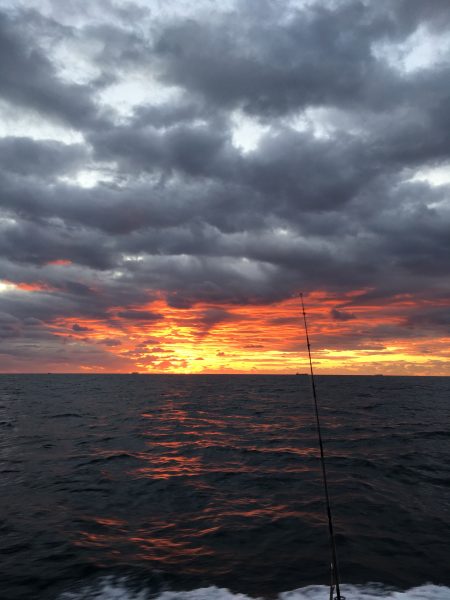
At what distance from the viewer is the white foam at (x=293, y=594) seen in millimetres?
7117

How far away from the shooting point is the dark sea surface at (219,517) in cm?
776

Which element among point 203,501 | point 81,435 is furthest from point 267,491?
point 81,435

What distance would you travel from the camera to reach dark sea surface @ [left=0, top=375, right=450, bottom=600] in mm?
7758

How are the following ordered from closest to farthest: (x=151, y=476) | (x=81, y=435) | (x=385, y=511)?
(x=385, y=511) < (x=151, y=476) < (x=81, y=435)

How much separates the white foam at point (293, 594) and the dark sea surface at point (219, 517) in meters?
0.04

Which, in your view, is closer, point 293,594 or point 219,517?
point 293,594

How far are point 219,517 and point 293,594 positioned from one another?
4.19 meters

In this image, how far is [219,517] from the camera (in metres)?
11.1

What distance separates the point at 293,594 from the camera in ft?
23.7

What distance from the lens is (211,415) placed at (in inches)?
1377

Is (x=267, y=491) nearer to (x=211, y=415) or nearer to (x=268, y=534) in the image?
(x=268, y=534)

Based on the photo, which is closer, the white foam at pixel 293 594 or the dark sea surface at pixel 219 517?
the white foam at pixel 293 594

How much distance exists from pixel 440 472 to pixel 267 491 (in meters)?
7.43

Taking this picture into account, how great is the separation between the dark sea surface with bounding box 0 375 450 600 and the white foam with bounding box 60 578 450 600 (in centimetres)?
4
